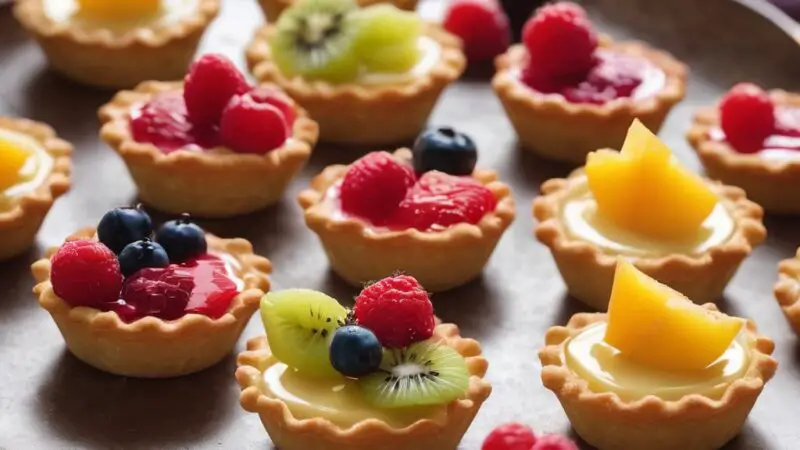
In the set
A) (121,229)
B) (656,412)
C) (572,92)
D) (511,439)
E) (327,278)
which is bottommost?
(327,278)

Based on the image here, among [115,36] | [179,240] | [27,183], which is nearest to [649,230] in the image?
[179,240]

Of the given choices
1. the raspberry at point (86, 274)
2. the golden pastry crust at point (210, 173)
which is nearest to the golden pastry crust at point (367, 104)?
the golden pastry crust at point (210, 173)

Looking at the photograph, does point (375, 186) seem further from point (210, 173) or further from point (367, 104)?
point (367, 104)

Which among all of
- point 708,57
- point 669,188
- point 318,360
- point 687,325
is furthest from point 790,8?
point 318,360

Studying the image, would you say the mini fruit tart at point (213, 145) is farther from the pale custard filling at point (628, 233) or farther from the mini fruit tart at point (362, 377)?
the mini fruit tart at point (362, 377)

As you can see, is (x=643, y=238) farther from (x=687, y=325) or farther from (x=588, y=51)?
(x=588, y=51)

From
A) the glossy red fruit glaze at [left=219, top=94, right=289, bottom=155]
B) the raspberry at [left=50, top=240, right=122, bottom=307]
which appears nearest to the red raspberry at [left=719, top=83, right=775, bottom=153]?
the glossy red fruit glaze at [left=219, top=94, right=289, bottom=155]

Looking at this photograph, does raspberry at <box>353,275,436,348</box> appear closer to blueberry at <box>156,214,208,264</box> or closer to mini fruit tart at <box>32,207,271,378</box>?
mini fruit tart at <box>32,207,271,378</box>

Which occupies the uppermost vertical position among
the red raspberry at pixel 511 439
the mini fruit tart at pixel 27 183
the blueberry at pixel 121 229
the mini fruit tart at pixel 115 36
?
the red raspberry at pixel 511 439
